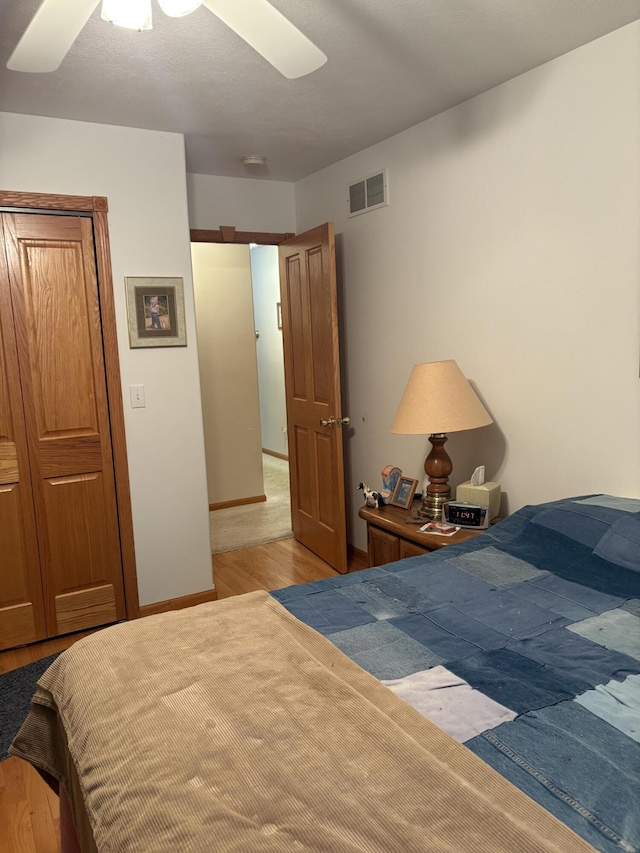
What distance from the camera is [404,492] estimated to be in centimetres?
291

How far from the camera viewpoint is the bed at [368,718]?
910 millimetres

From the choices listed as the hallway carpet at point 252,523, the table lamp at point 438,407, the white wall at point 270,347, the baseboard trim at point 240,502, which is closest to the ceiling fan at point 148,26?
the table lamp at point 438,407

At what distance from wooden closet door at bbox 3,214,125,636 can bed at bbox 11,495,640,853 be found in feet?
4.90

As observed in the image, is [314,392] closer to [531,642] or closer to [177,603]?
[177,603]

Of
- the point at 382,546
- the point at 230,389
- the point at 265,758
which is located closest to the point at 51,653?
the point at 382,546

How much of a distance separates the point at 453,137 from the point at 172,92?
1.28m

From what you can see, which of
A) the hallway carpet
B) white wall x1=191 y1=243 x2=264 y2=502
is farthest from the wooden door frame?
white wall x1=191 y1=243 x2=264 y2=502

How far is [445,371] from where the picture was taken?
102 inches

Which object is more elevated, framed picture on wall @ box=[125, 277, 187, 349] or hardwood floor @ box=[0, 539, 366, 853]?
framed picture on wall @ box=[125, 277, 187, 349]

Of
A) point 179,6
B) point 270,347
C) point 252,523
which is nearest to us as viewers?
point 179,6

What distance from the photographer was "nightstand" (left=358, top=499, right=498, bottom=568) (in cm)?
245

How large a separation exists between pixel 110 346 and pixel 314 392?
1304 millimetres

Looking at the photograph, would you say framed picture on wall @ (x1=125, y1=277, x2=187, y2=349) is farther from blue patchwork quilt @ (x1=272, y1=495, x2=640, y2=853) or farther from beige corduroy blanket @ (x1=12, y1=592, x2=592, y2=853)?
beige corduroy blanket @ (x1=12, y1=592, x2=592, y2=853)

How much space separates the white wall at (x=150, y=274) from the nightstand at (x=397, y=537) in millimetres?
995
